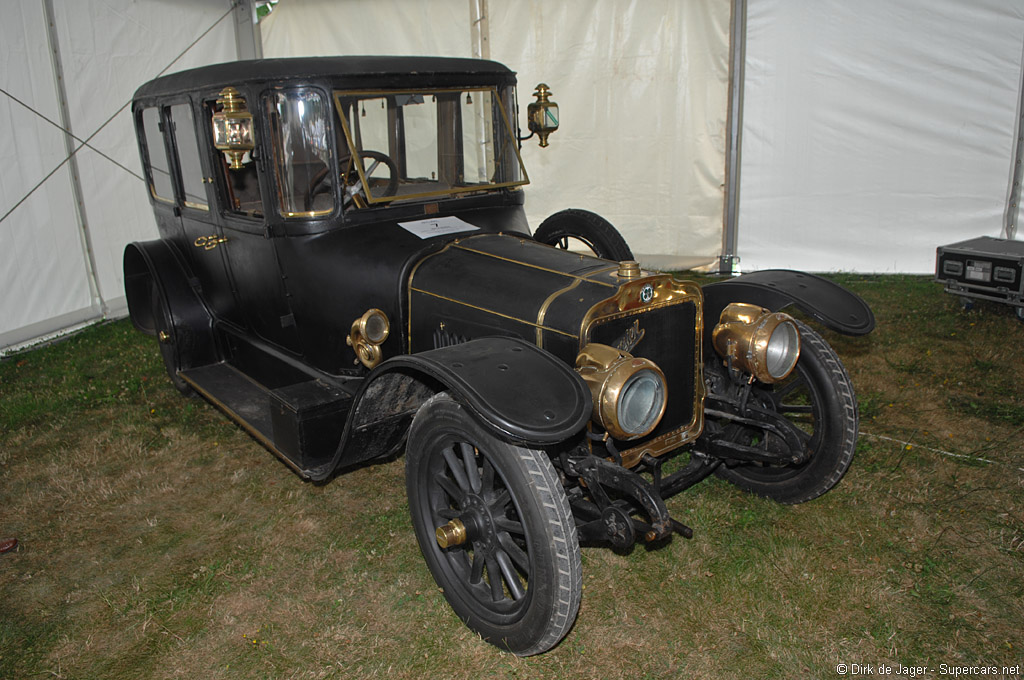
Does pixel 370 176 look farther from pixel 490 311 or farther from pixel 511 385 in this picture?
pixel 511 385

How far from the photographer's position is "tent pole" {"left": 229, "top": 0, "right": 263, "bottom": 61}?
26.0ft

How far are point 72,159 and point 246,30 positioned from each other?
8.09ft

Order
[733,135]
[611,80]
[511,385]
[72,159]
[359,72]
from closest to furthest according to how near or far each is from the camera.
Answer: [511,385] < [359,72] < [72,159] < [733,135] < [611,80]

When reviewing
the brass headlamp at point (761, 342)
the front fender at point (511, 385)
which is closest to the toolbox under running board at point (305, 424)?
A: the front fender at point (511, 385)

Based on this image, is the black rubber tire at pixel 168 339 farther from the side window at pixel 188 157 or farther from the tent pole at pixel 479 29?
the tent pole at pixel 479 29

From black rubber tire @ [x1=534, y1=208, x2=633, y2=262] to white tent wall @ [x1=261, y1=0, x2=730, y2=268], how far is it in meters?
3.03

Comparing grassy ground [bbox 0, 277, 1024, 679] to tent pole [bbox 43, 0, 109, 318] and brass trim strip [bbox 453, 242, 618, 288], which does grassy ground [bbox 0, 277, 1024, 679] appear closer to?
brass trim strip [bbox 453, 242, 618, 288]

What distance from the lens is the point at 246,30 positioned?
8016 mm

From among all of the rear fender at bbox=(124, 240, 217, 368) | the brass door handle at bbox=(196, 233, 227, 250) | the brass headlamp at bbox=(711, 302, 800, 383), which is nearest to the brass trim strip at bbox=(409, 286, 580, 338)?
the brass headlamp at bbox=(711, 302, 800, 383)

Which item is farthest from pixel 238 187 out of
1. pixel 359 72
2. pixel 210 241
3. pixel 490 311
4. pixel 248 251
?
pixel 490 311

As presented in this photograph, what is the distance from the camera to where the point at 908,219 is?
7.38 m

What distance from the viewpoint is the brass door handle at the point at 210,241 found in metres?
4.18

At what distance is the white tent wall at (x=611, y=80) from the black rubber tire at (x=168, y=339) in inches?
167

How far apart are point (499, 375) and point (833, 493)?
2.15 meters
